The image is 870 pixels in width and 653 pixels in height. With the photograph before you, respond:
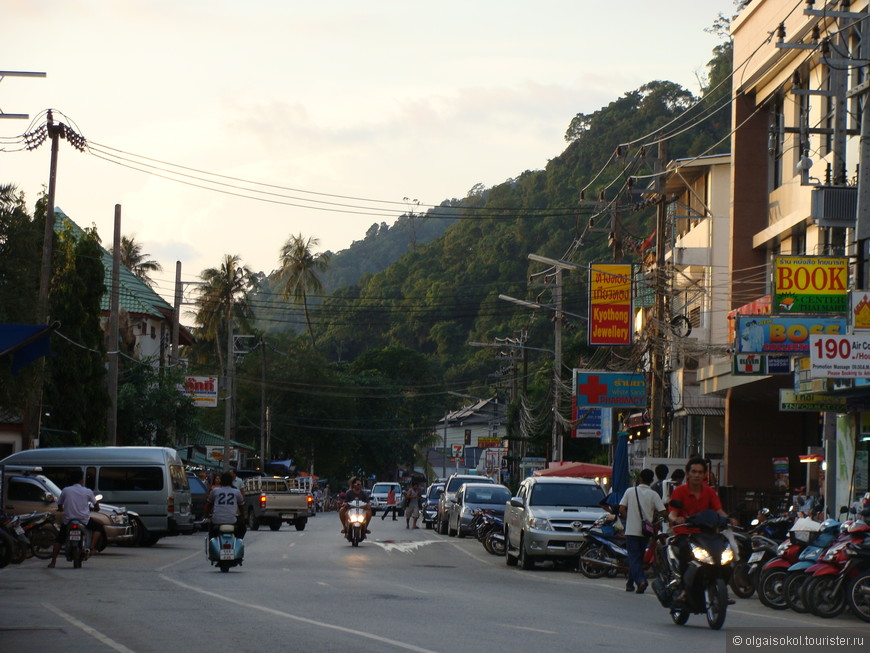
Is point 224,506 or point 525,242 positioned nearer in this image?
point 224,506

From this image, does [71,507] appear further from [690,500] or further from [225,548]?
[690,500]

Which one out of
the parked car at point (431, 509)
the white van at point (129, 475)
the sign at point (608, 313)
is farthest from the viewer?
the parked car at point (431, 509)

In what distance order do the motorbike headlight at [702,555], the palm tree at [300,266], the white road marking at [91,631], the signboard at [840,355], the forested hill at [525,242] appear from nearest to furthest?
1. the white road marking at [91,631]
2. the motorbike headlight at [702,555]
3. the signboard at [840,355]
4. the forested hill at [525,242]
5. the palm tree at [300,266]

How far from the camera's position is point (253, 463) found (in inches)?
3583

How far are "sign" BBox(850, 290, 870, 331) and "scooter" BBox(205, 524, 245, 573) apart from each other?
10739 millimetres

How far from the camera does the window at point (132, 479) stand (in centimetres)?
3086

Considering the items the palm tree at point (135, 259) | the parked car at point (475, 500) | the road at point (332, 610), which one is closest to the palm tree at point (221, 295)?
the palm tree at point (135, 259)

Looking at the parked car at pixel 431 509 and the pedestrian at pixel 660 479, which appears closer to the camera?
the pedestrian at pixel 660 479

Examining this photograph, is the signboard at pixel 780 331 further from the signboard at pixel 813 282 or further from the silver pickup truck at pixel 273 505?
the silver pickup truck at pixel 273 505

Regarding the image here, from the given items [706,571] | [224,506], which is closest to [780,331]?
[224,506]

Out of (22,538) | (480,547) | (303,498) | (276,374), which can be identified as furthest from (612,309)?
(276,374)

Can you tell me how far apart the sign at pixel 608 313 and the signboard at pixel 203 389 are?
19.7m

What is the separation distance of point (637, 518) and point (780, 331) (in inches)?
276

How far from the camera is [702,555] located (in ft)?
44.1
